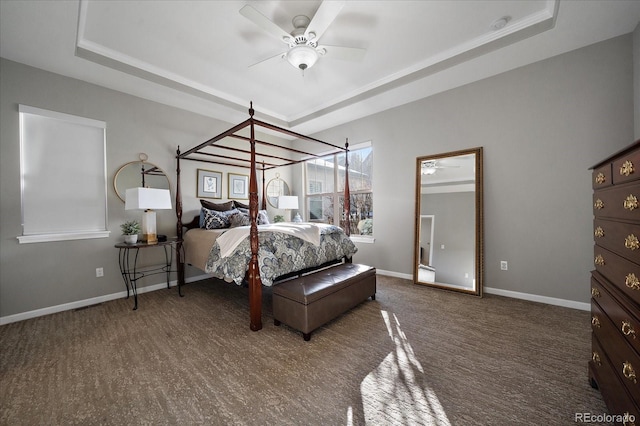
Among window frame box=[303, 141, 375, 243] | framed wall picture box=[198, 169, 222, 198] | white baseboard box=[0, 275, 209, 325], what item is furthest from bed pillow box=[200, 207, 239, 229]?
window frame box=[303, 141, 375, 243]

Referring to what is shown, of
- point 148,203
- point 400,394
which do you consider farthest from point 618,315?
point 148,203

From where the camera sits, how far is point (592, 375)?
1454 millimetres

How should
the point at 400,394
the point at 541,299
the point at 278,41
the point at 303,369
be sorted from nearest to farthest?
the point at 400,394, the point at 303,369, the point at 278,41, the point at 541,299

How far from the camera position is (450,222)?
3430mm

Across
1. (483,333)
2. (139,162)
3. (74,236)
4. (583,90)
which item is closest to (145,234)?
(74,236)

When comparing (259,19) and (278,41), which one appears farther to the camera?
(278,41)

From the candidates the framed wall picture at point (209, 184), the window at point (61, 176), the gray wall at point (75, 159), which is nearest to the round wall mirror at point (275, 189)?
the framed wall picture at point (209, 184)

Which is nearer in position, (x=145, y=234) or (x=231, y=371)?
(x=231, y=371)

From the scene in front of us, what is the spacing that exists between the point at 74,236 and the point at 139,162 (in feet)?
3.97

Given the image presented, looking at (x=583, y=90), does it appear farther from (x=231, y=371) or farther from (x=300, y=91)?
(x=231, y=371)

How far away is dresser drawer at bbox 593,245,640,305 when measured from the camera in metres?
0.98

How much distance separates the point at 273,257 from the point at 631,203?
Result: 234cm

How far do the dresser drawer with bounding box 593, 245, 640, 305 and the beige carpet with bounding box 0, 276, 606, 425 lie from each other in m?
0.77

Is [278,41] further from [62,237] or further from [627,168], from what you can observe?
[62,237]
